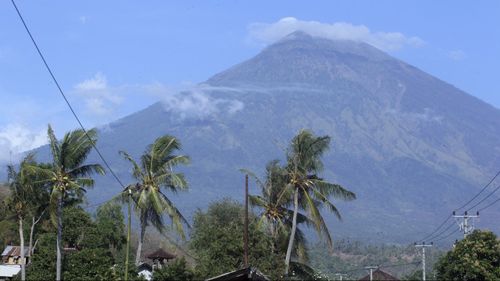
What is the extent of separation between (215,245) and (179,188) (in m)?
7.88

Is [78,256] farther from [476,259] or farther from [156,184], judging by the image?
[476,259]

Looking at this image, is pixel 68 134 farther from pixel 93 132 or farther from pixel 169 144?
pixel 169 144

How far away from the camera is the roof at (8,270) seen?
75000 mm

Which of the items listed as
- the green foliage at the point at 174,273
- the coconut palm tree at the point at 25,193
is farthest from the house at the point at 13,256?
the green foliage at the point at 174,273

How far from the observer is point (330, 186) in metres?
62.5

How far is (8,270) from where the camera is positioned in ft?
249

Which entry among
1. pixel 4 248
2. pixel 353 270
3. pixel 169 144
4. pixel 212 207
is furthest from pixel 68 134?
pixel 353 270

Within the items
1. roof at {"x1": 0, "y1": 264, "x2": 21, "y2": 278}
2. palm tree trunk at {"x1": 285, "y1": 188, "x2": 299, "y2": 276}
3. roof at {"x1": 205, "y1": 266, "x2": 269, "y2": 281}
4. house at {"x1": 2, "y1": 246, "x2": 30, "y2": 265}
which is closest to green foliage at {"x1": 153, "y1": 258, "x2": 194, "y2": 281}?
roof at {"x1": 205, "y1": 266, "x2": 269, "y2": 281}

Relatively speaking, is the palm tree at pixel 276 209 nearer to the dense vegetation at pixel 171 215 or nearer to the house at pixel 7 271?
the dense vegetation at pixel 171 215

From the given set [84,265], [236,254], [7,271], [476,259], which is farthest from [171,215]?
[476,259]

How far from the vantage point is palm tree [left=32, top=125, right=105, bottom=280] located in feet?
169

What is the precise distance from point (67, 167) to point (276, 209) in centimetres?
1664

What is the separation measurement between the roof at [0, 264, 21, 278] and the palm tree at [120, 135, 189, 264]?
22.2 m

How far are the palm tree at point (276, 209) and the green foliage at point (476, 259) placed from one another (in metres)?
12.8
